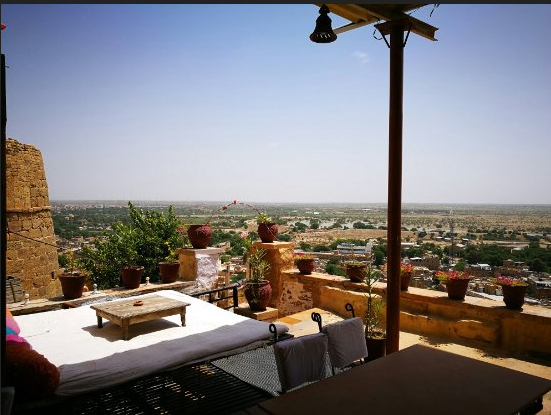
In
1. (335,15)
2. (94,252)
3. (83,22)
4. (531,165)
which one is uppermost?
(83,22)

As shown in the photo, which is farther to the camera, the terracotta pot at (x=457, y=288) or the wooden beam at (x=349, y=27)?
the terracotta pot at (x=457, y=288)

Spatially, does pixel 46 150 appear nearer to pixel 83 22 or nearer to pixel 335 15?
pixel 83 22

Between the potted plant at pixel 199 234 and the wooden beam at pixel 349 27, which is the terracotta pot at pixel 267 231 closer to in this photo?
the potted plant at pixel 199 234

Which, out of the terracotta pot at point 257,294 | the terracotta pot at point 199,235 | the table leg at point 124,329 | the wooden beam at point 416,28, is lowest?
the terracotta pot at point 257,294

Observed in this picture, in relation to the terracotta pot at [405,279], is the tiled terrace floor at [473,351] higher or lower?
lower

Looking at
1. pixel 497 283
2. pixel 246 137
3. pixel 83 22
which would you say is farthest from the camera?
pixel 246 137

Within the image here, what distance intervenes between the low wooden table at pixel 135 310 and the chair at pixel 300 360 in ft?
5.08

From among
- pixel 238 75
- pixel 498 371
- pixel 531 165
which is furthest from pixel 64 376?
pixel 531 165

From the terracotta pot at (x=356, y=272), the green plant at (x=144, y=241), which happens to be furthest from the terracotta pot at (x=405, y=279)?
the green plant at (x=144, y=241)

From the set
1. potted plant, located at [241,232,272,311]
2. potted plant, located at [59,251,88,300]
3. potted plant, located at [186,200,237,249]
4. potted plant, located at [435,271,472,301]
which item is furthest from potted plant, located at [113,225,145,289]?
potted plant, located at [435,271,472,301]

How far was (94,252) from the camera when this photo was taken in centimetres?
998

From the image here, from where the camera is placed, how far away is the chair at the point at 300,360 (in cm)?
191

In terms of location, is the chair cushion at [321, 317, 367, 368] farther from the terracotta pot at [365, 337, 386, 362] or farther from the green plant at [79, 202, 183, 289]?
the green plant at [79, 202, 183, 289]

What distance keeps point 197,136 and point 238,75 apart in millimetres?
8562
